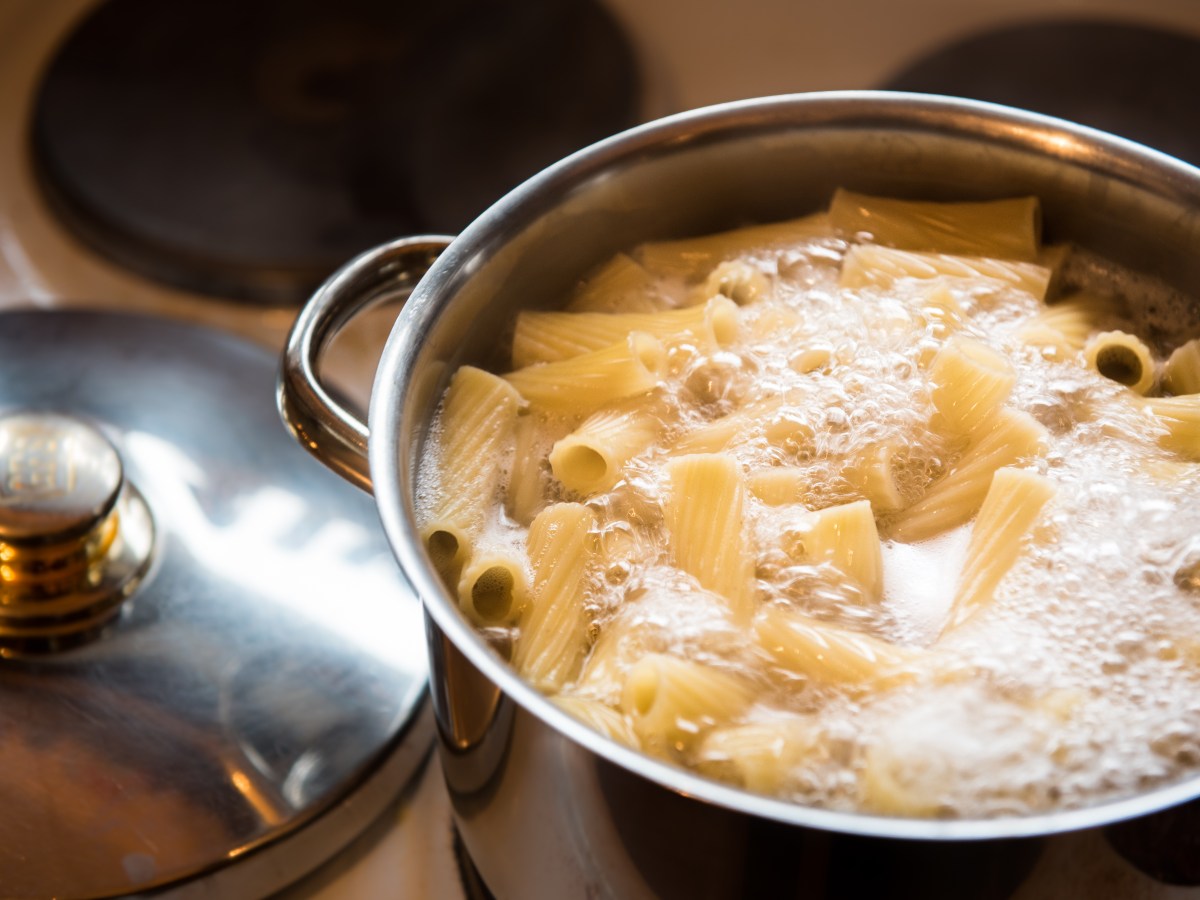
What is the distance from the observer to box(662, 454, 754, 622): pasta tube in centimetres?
62

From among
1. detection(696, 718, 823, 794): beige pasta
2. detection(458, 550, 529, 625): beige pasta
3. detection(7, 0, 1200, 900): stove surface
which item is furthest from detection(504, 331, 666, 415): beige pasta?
detection(7, 0, 1200, 900): stove surface

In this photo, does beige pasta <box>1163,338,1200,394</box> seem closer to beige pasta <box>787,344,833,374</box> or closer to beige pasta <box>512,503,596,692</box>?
beige pasta <box>787,344,833,374</box>

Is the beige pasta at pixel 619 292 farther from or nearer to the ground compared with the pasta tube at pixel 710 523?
farther from the ground

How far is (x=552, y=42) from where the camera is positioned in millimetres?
1233

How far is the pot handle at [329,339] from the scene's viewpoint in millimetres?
611

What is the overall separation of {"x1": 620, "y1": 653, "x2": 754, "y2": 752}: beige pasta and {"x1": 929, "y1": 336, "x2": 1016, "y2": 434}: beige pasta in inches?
8.6

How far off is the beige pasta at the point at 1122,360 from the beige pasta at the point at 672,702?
0.30m

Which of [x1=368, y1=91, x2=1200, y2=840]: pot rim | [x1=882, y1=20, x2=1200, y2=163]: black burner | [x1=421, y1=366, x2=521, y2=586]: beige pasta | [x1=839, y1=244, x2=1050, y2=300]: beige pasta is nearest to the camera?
[x1=368, y1=91, x2=1200, y2=840]: pot rim

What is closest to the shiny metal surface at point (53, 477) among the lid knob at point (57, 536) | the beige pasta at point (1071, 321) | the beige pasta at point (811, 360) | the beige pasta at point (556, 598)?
the lid knob at point (57, 536)

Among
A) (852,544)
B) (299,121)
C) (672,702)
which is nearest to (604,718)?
(672,702)

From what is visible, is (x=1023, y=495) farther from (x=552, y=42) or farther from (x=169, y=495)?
(x=552, y=42)

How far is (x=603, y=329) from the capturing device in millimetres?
733

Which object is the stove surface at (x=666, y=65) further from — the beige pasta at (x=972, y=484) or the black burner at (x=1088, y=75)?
the beige pasta at (x=972, y=484)

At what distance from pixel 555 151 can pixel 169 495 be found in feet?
1.62
